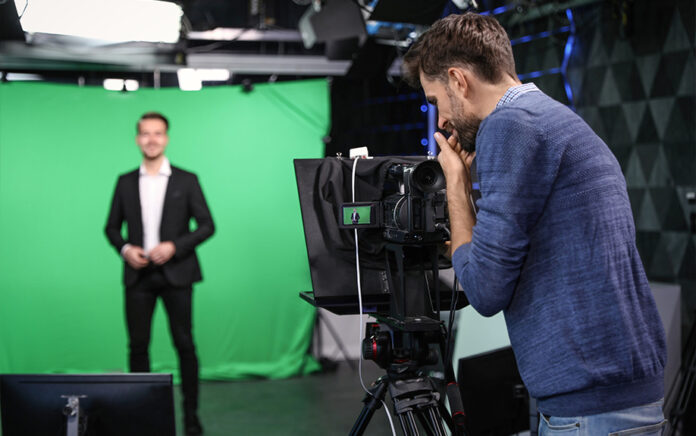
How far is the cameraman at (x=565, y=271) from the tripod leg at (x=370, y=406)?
1.87 ft

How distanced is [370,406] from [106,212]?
3.69m

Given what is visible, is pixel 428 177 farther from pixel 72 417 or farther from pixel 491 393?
pixel 72 417

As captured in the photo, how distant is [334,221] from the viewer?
62.8 inches

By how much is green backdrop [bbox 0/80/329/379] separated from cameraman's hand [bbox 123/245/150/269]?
1329mm

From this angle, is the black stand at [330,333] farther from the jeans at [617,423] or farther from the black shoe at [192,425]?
the jeans at [617,423]

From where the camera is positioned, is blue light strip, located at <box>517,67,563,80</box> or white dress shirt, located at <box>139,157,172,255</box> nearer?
white dress shirt, located at <box>139,157,172,255</box>

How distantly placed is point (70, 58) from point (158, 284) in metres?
2.02

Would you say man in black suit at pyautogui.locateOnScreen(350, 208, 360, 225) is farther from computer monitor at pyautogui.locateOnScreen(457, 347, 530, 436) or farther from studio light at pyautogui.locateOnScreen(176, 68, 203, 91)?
studio light at pyautogui.locateOnScreen(176, 68, 203, 91)

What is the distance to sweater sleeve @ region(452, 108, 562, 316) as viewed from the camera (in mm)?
1031

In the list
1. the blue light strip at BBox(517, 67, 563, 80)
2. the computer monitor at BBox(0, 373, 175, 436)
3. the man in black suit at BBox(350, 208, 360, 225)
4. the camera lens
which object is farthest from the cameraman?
the blue light strip at BBox(517, 67, 563, 80)

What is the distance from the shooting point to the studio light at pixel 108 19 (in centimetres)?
375

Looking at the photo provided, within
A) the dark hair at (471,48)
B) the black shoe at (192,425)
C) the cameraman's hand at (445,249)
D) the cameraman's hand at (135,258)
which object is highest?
the dark hair at (471,48)

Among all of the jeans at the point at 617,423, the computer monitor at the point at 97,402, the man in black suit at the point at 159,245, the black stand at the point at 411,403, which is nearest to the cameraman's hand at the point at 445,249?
the black stand at the point at 411,403

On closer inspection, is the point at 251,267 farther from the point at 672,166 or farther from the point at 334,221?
the point at 334,221
